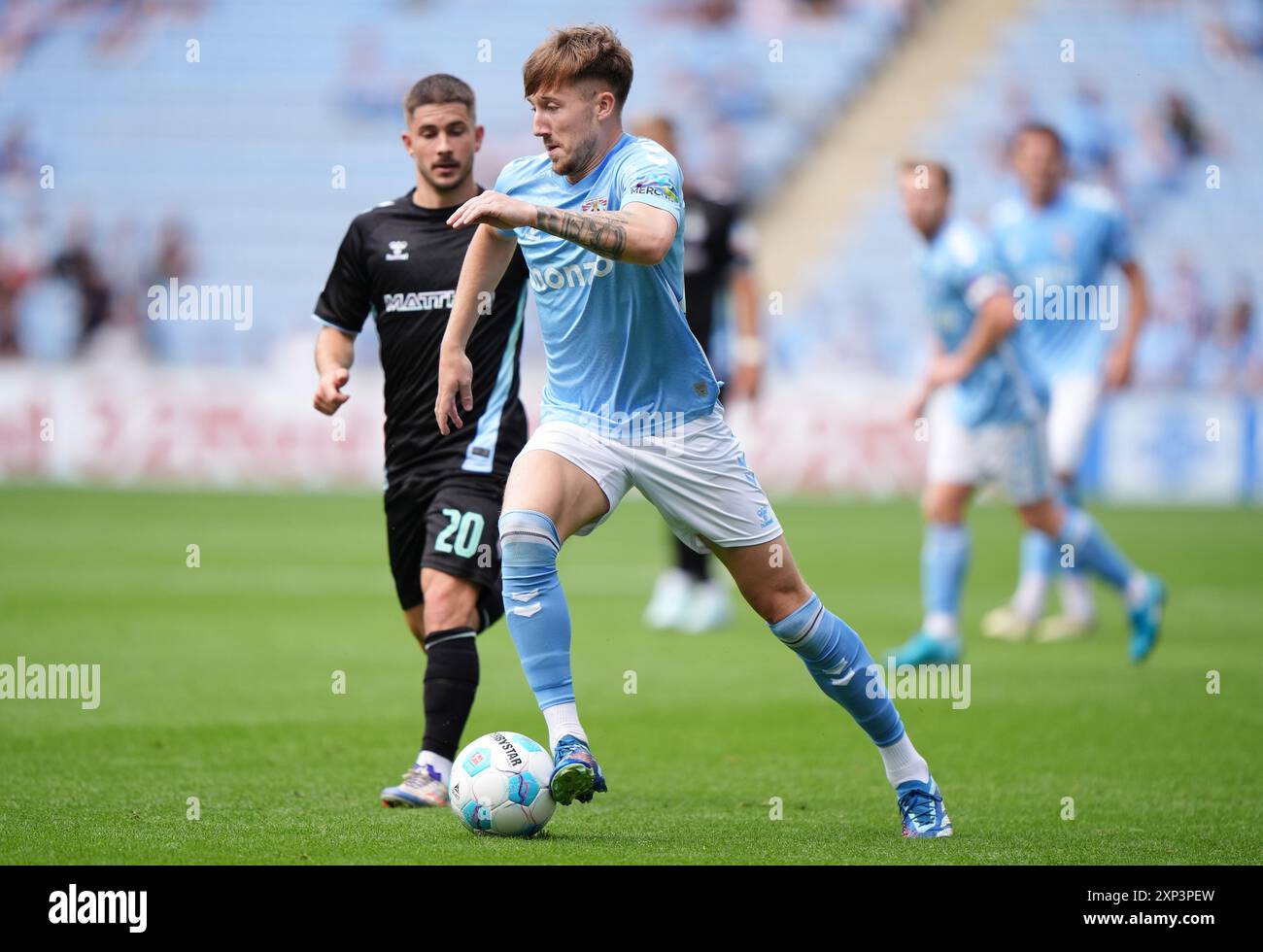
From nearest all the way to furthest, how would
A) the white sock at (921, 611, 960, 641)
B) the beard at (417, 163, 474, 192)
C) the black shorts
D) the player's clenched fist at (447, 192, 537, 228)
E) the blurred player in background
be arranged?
1. the player's clenched fist at (447, 192, 537, 228)
2. the black shorts
3. the beard at (417, 163, 474, 192)
4. the white sock at (921, 611, 960, 641)
5. the blurred player in background

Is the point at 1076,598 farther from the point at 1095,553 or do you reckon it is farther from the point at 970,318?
the point at 970,318

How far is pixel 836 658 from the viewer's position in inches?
203

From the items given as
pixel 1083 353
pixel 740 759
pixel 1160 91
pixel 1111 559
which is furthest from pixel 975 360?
pixel 1160 91

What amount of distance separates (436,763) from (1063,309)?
660 centimetres

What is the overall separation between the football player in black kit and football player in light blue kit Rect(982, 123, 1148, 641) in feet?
17.8

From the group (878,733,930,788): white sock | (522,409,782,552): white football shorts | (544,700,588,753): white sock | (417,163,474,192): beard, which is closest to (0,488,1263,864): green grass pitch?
(878,733,930,788): white sock

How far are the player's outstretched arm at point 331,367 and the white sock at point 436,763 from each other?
3.82 feet

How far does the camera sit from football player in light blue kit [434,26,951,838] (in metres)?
4.98

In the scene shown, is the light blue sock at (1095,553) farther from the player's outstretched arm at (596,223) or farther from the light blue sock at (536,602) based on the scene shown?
the player's outstretched arm at (596,223)

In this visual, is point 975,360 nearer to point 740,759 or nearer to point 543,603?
point 740,759

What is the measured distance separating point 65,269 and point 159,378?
11.7ft

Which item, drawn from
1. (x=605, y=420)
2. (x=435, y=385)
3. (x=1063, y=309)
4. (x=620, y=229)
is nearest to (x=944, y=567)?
(x=1063, y=309)

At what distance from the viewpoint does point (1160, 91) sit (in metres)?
27.8

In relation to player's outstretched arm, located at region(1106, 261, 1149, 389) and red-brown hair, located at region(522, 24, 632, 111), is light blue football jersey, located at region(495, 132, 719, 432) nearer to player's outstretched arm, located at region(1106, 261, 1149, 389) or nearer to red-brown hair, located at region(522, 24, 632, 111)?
red-brown hair, located at region(522, 24, 632, 111)
